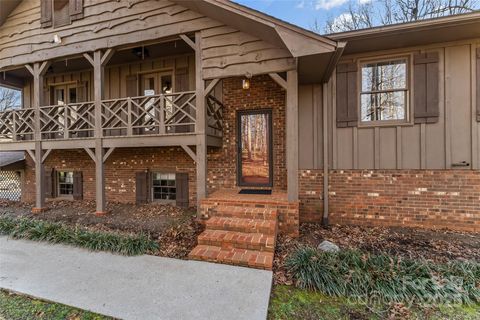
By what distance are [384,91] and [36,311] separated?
6902 millimetres

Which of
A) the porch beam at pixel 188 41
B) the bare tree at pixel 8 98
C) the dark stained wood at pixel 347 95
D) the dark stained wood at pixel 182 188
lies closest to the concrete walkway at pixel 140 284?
the dark stained wood at pixel 182 188

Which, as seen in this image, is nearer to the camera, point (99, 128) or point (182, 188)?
point (99, 128)

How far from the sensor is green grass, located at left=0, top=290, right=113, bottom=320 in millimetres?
2463

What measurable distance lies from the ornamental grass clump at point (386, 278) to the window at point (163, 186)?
4.70 meters

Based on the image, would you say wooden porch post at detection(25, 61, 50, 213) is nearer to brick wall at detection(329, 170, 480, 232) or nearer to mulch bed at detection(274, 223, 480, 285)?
mulch bed at detection(274, 223, 480, 285)

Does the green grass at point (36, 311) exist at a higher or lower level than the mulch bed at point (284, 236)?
lower

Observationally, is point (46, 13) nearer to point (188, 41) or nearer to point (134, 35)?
point (134, 35)

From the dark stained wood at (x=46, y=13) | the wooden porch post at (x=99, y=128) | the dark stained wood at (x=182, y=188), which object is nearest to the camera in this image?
the wooden porch post at (x=99, y=128)

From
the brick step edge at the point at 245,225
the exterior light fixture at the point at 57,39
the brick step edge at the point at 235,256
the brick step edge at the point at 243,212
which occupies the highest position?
the exterior light fixture at the point at 57,39

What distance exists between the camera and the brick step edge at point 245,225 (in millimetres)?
3906

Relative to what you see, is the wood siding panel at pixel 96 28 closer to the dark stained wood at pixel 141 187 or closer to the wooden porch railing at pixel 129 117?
the wooden porch railing at pixel 129 117

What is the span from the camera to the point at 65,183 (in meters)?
8.10

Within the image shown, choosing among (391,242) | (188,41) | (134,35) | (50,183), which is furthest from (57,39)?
(391,242)

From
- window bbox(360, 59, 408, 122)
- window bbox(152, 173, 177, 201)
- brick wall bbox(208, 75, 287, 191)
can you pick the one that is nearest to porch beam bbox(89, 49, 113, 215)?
window bbox(152, 173, 177, 201)
